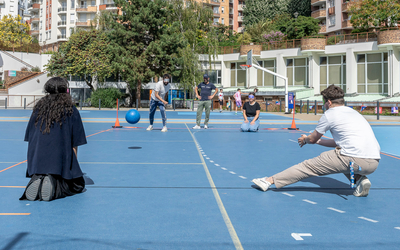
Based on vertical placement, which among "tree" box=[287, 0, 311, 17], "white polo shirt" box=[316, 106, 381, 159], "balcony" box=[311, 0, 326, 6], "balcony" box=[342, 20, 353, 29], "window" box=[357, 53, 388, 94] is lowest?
"white polo shirt" box=[316, 106, 381, 159]

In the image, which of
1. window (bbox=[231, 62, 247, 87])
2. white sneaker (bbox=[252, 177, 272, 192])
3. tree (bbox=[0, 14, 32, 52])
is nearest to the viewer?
white sneaker (bbox=[252, 177, 272, 192])

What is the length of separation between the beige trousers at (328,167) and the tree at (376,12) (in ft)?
139

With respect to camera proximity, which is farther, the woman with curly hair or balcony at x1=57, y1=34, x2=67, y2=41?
balcony at x1=57, y1=34, x2=67, y2=41

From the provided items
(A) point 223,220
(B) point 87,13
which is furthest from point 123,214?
(B) point 87,13

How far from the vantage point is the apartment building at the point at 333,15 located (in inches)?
2240

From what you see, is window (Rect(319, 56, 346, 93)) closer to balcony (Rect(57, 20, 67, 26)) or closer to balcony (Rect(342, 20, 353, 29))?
balcony (Rect(342, 20, 353, 29))

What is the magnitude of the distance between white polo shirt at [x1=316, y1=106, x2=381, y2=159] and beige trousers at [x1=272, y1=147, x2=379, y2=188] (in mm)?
72

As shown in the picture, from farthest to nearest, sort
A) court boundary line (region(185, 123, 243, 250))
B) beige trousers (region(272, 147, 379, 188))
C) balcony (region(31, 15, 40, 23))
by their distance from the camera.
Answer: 1. balcony (region(31, 15, 40, 23))
2. beige trousers (region(272, 147, 379, 188))
3. court boundary line (region(185, 123, 243, 250))

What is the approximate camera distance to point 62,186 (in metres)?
4.94

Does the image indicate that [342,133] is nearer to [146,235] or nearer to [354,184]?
[354,184]

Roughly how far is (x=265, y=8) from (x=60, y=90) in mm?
73590

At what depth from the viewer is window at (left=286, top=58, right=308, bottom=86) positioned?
156ft

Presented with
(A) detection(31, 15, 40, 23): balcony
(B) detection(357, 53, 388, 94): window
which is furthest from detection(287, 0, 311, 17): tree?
(A) detection(31, 15, 40, 23): balcony

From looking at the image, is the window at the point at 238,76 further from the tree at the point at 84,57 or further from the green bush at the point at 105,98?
the tree at the point at 84,57
